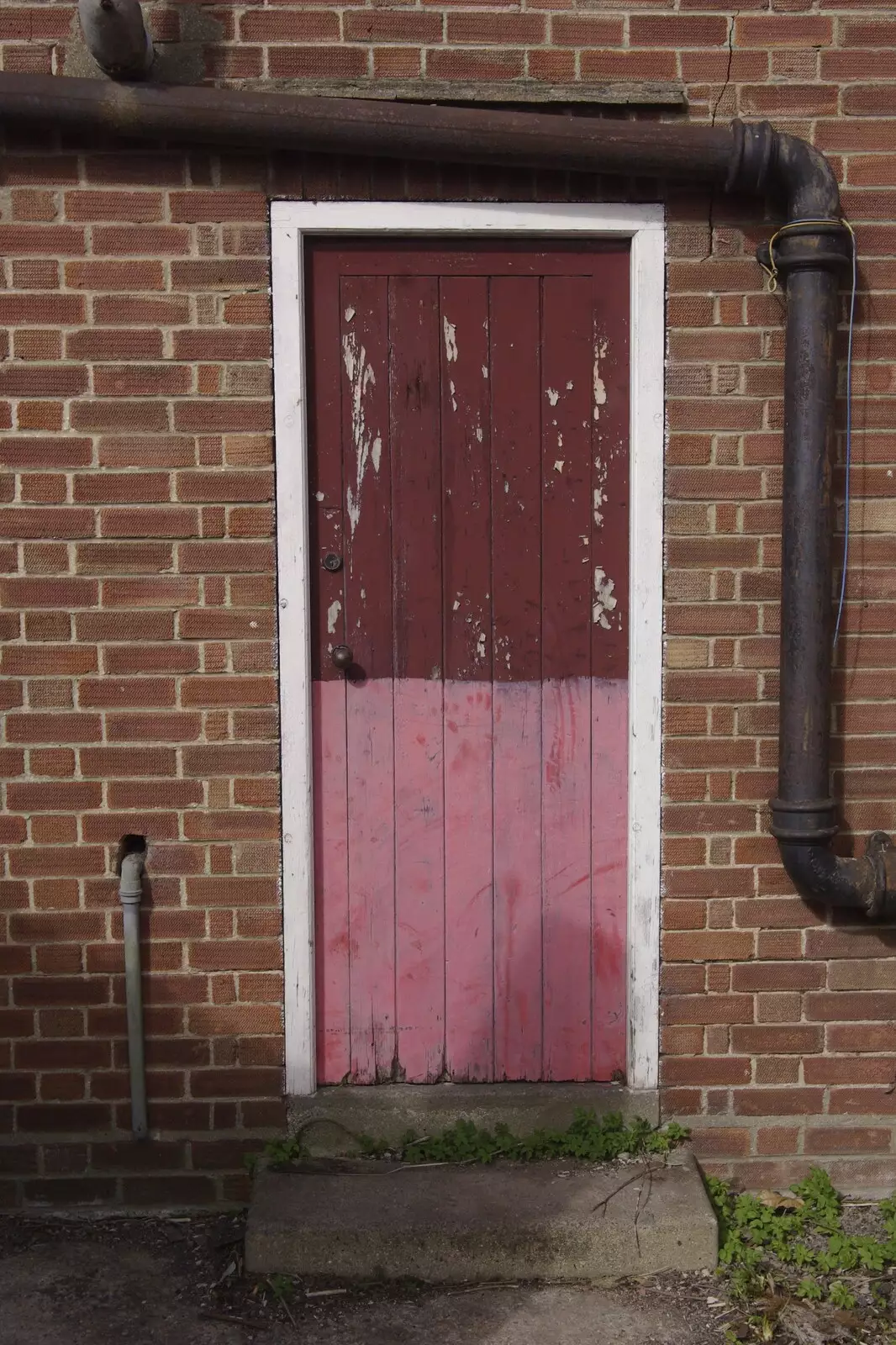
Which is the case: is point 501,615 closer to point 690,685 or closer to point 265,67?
point 690,685

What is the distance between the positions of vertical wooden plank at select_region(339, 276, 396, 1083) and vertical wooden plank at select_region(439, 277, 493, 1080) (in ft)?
0.54

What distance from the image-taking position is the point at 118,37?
9.53 feet

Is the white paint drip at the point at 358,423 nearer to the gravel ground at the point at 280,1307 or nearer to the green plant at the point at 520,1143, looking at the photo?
the green plant at the point at 520,1143

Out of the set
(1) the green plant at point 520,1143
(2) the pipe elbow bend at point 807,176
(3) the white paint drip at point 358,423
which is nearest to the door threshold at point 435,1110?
(1) the green plant at point 520,1143

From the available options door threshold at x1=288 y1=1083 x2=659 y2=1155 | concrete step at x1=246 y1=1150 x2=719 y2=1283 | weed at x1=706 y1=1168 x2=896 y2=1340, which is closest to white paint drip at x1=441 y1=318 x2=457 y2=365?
door threshold at x1=288 y1=1083 x2=659 y2=1155

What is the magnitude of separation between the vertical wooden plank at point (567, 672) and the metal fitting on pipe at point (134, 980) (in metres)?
1.14

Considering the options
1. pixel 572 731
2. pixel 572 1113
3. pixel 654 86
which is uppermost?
pixel 654 86

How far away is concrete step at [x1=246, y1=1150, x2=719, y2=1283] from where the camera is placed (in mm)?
3053

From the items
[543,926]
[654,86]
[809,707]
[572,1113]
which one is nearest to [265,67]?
[654,86]

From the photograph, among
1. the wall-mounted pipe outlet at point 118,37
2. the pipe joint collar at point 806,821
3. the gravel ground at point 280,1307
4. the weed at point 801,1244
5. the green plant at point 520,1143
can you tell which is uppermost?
the wall-mounted pipe outlet at point 118,37

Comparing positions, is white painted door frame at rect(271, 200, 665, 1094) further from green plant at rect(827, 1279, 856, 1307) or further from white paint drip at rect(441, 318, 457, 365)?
green plant at rect(827, 1279, 856, 1307)

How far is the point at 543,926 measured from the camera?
3.46 metres

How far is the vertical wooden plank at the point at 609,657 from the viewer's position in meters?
3.31

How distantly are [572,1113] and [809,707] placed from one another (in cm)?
134
